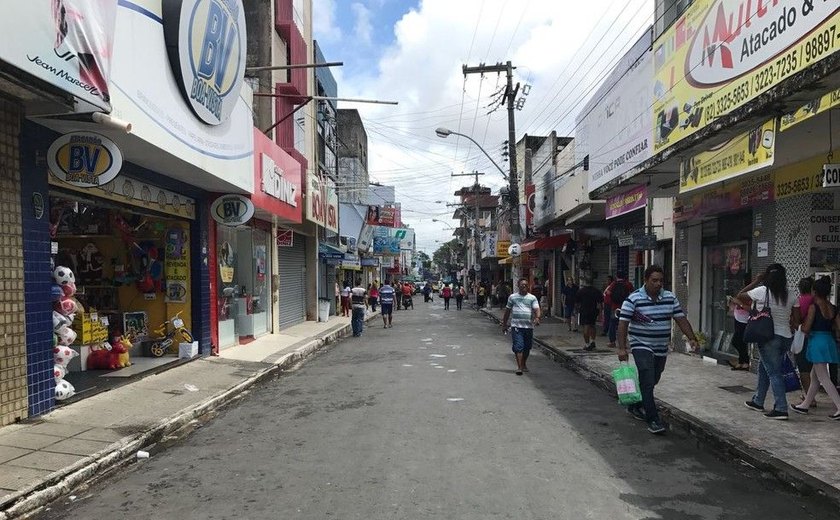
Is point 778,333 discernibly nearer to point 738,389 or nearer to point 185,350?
point 738,389

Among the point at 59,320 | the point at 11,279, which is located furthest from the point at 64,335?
the point at 11,279

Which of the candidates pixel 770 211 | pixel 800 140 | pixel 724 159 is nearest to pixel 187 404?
pixel 724 159

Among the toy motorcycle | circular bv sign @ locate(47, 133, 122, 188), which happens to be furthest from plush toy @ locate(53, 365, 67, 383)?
the toy motorcycle

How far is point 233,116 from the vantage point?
1184cm

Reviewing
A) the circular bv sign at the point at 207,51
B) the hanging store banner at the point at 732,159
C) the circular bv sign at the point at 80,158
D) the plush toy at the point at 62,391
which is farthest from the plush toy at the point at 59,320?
the hanging store banner at the point at 732,159

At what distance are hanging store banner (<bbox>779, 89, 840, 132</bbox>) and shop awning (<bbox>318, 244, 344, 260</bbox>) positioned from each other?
19.7 m

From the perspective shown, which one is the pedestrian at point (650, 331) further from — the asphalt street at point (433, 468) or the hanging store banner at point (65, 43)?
the hanging store banner at point (65, 43)

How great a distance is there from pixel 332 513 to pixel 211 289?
9282 mm

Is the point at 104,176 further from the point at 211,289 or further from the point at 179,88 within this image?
the point at 211,289

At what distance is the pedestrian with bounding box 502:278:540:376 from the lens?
1067 centimetres

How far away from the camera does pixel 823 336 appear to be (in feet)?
22.7

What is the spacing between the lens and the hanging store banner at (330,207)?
23.6m

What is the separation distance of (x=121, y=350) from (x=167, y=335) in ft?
4.57

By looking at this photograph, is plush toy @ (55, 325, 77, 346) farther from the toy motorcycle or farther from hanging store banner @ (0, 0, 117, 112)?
the toy motorcycle
